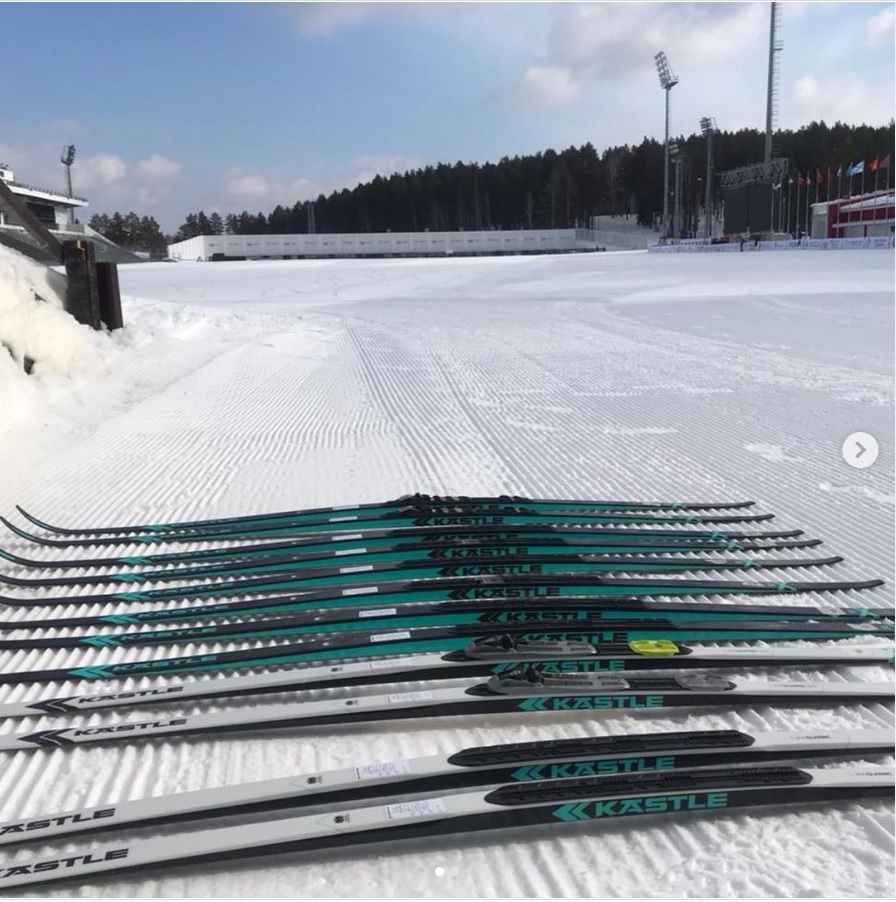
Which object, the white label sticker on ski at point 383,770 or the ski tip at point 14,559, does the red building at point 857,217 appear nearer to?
the ski tip at point 14,559

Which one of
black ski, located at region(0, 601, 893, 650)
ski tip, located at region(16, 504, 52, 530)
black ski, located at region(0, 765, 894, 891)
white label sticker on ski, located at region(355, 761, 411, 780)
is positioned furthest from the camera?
ski tip, located at region(16, 504, 52, 530)

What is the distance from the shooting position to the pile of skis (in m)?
1.93

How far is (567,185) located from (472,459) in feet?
251

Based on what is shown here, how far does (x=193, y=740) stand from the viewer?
2.26m

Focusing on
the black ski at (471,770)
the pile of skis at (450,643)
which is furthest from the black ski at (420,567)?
the black ski at (471,770)

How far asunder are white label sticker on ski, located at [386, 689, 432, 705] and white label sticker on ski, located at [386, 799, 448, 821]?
0.42 meters

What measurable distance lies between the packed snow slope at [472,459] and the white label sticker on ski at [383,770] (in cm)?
13

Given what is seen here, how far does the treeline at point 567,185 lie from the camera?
72.2 metres

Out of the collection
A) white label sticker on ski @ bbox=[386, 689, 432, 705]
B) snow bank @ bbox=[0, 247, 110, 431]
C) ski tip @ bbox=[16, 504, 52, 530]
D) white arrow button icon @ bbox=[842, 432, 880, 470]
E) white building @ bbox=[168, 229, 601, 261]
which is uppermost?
white building @ bbox=[168, 229, 601, 261]

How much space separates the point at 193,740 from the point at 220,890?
1.93 ft

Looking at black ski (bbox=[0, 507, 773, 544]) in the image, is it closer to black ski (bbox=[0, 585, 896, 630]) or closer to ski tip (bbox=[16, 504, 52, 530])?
ski tip (bbox=[16, 504, 52, 530])

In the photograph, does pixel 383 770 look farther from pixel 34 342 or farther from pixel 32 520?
pixel 34 342

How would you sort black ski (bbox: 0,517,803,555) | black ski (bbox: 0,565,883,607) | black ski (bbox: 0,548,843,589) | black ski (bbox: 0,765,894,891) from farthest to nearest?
black ski (bbox: 0,517,803,555)
black ski (bbox: 0,548,843,589)
black ski (bbox: 0,565,883,607)
black ski (bbox: 0,765,894,891)

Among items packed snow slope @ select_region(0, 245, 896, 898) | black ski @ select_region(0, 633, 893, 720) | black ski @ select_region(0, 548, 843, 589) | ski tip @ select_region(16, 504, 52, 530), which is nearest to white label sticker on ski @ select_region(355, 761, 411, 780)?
packed snow slope @ select_region(0, 245, 896, 898)
